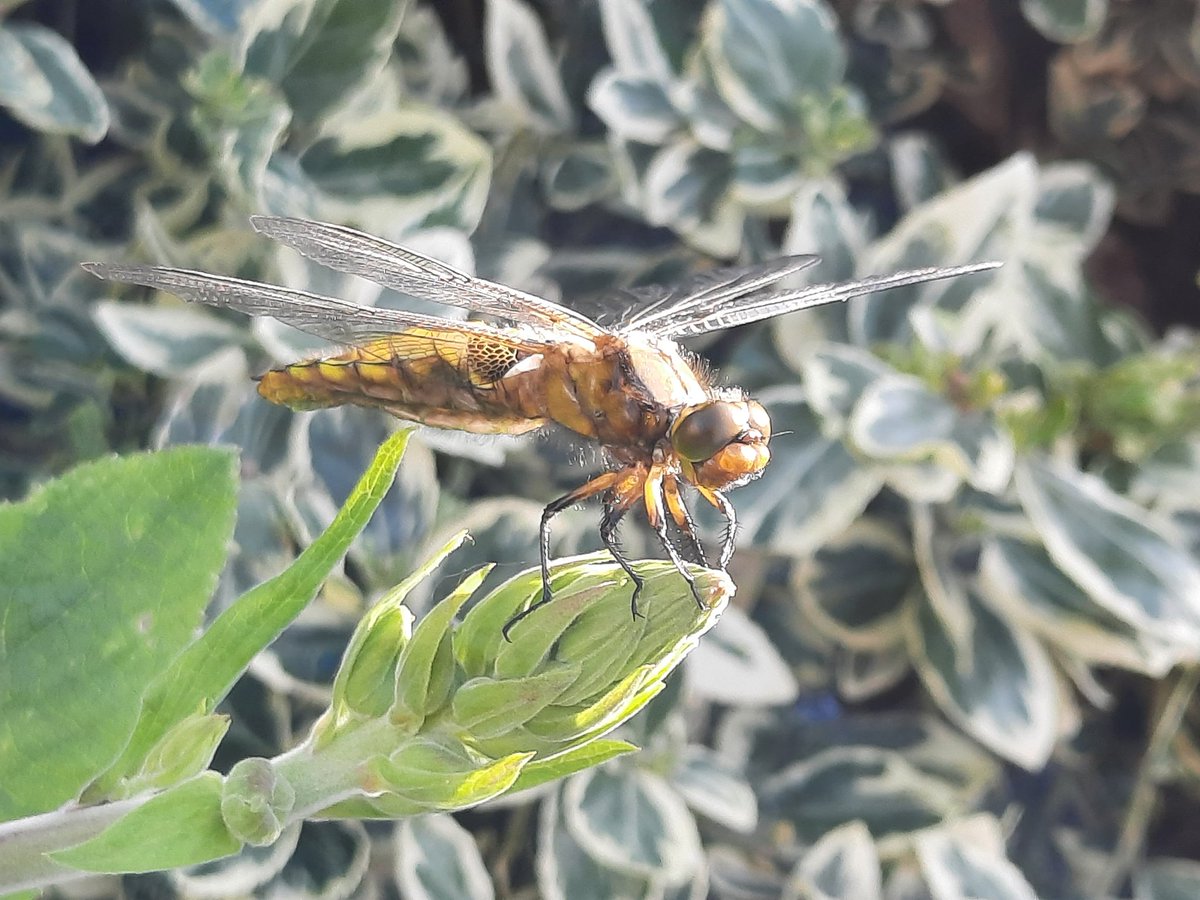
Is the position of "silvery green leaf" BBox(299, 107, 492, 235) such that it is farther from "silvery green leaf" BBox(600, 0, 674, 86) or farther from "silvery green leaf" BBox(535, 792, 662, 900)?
"silvery green leaf" BBox(535, 792, 662, 900)

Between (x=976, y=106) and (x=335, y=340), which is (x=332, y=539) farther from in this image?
(x=976, y=106)

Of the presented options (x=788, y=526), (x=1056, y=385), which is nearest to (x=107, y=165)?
(x=788, y=526)

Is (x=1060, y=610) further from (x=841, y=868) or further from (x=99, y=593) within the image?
(x=99, y=593)

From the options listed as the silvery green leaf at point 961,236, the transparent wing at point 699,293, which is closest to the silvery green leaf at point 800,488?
the silvery green leaf at point 961,236

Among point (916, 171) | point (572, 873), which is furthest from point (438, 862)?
point (916, 171)

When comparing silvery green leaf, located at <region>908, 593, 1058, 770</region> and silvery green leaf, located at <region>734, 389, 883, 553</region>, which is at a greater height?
silvery green leaf, located at <region>734, 389, 883, 553</region>

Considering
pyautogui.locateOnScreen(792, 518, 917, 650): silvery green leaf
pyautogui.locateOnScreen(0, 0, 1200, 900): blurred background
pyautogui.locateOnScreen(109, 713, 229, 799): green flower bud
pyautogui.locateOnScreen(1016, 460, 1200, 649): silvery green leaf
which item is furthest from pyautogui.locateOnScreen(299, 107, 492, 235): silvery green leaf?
pyautogui.locateOnScreen(109, 713, 229, 799): green flower bud
